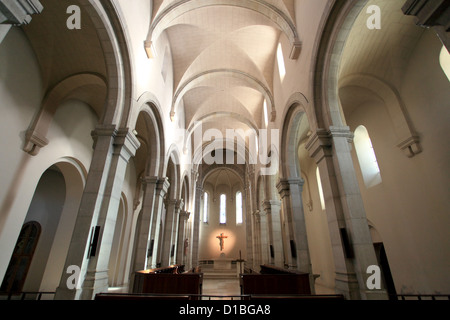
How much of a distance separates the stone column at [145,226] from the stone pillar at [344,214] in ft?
18.9

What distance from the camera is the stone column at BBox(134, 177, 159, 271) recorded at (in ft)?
25.7

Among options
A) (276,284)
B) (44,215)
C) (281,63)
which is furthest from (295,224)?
(44,215)

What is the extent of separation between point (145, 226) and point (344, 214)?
6286 millimetres

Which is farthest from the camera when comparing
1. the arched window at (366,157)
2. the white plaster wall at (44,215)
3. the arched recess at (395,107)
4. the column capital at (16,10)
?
the arched window at (366,157)

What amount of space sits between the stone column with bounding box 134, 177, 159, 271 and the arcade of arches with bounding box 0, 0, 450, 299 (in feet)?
0.17

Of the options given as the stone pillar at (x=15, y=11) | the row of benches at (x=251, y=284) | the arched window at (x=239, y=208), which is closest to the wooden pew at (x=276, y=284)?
the row of benches at (x=251, y=284)

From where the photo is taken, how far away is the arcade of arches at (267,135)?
4.94m

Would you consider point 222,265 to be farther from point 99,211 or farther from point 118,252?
point 99,211

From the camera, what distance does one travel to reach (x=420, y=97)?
6.93 metres

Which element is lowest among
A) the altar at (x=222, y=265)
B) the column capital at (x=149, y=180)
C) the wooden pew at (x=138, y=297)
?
the wooden pew at (x=138, y=297)

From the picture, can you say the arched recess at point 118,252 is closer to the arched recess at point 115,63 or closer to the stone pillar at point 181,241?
the stone pillar at point 181,241

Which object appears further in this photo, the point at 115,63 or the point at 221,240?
the point at 221,240

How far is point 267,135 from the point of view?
12.4 meters

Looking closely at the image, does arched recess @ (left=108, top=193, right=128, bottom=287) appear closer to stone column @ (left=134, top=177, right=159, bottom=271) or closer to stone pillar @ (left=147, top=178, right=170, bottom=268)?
stone pillar @ (left=147, top=178, right=170, bottom=268)
